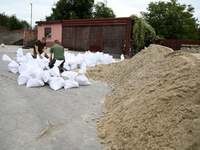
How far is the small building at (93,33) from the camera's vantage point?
43.9 ft

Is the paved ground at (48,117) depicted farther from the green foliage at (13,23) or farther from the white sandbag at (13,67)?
the green foliage at (13,23)

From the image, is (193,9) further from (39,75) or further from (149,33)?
(39,75)

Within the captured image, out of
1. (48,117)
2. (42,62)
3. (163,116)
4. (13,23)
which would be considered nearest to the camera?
(163,116)

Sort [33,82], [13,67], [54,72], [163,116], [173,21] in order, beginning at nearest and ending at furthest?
[163,116], [33,82], [54,72], [13,67], [173,21]

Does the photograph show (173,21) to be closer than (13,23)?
Yes

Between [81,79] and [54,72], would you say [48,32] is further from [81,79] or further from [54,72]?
[81,79]

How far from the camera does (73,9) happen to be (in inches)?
1053

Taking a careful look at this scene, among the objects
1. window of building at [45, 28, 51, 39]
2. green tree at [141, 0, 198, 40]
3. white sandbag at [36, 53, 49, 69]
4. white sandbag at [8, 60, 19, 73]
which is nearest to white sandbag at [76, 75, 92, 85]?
white sandbag at [36, 53, 49, 69]

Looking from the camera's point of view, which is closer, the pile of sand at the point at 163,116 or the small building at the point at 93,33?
the pile of sand at the point at 163,116

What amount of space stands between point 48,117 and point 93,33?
13.0 metres

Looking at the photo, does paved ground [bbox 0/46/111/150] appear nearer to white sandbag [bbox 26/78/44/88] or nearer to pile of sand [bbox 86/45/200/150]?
white sandbag [bbox 26/78/44/88]

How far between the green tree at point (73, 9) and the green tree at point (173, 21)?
9880mm

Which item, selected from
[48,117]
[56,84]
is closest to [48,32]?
[56,84]

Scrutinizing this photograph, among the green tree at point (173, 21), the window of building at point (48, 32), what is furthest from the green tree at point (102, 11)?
the window of building at point (48, 32)
